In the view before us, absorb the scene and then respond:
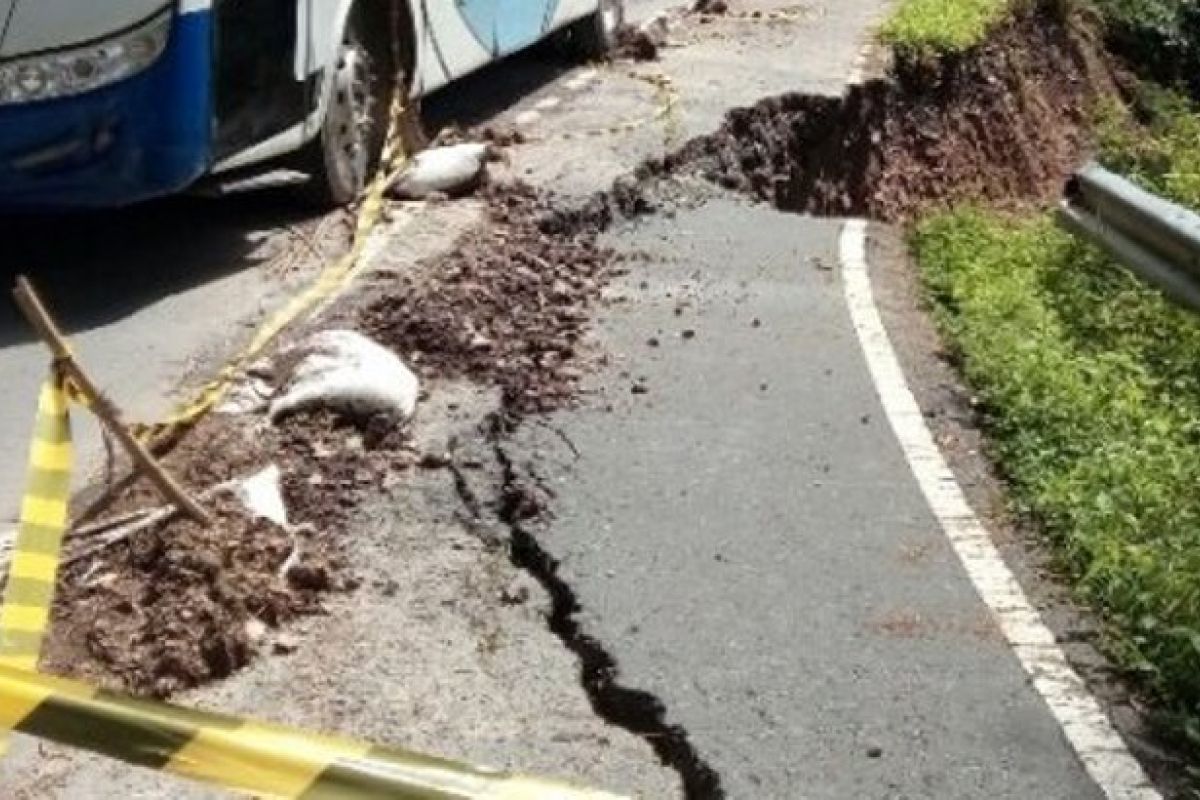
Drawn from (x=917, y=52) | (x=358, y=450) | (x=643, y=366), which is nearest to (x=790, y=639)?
(x=358, y=450)

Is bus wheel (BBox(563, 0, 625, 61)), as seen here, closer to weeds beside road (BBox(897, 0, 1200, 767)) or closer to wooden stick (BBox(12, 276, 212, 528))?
weeds beside road (BBox(897, 0, 1200, 767))

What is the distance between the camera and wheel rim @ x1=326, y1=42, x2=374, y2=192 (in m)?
9.45

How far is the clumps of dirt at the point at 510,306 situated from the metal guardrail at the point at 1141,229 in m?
1.81

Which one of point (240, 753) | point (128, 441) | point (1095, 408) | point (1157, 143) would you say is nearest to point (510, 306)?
point (1095, 408)

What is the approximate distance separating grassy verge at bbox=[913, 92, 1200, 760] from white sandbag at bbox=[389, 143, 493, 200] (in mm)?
2047

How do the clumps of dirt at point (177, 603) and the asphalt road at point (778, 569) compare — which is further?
the clumps of dirt at point (177, 603)

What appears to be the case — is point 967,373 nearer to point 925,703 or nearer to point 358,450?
point 358,450

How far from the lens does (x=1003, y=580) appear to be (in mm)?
5812

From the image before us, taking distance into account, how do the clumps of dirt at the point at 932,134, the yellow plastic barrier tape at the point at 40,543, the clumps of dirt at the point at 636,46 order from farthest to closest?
the clumps of dirt at the point at 636,46 < the clumps of dirt at the point at 932,134 < the yellow plastic barrier tape at the point at 40,543

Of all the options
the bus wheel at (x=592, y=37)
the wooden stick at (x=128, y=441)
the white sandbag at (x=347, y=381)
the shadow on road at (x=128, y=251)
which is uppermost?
the wooden stick at (x=128, y=441)

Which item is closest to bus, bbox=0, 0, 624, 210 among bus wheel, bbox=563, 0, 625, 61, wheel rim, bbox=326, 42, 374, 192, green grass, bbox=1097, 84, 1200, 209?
wheel rim, bbox=326, 42, 374, 192

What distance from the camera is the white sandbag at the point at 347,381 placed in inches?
262

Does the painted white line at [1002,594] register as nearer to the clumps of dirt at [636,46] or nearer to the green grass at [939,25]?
the clumps of dirt at [636,46]

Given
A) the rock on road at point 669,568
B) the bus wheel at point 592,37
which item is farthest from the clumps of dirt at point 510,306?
the bus wheel at point 592,37
